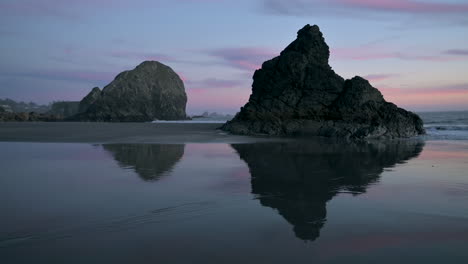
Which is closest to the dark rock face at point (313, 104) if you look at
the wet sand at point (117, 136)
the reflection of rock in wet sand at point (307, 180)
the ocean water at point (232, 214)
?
the wet sand at point (117, 136)

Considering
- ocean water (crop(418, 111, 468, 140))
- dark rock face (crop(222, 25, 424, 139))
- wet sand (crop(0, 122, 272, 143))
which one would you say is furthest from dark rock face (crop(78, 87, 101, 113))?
ocean water (crop(418, 111, 468, 140))

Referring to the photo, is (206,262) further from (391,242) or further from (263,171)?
(263,171)

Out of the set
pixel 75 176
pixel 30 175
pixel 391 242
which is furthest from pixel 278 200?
pixel 30 175

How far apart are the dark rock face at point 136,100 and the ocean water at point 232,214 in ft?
424

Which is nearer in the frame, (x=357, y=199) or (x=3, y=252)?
(x=3, y=252)

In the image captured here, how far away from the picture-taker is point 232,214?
9.24 m

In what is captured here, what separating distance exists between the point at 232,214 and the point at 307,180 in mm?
5695

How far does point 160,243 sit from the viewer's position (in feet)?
23.3

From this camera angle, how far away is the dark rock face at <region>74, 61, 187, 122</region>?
472ft

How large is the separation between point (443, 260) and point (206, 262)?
4.15 m

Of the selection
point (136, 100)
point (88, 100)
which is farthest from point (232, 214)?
point (88, 100)

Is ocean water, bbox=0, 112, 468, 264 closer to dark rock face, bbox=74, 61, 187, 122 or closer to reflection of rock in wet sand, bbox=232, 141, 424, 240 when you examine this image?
reflection of rock in wet sand, bbox=232, 141, 424, 240

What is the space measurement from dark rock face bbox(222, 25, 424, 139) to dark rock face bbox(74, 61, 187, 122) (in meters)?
92.3

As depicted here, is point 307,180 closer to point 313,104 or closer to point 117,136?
point 117,136
